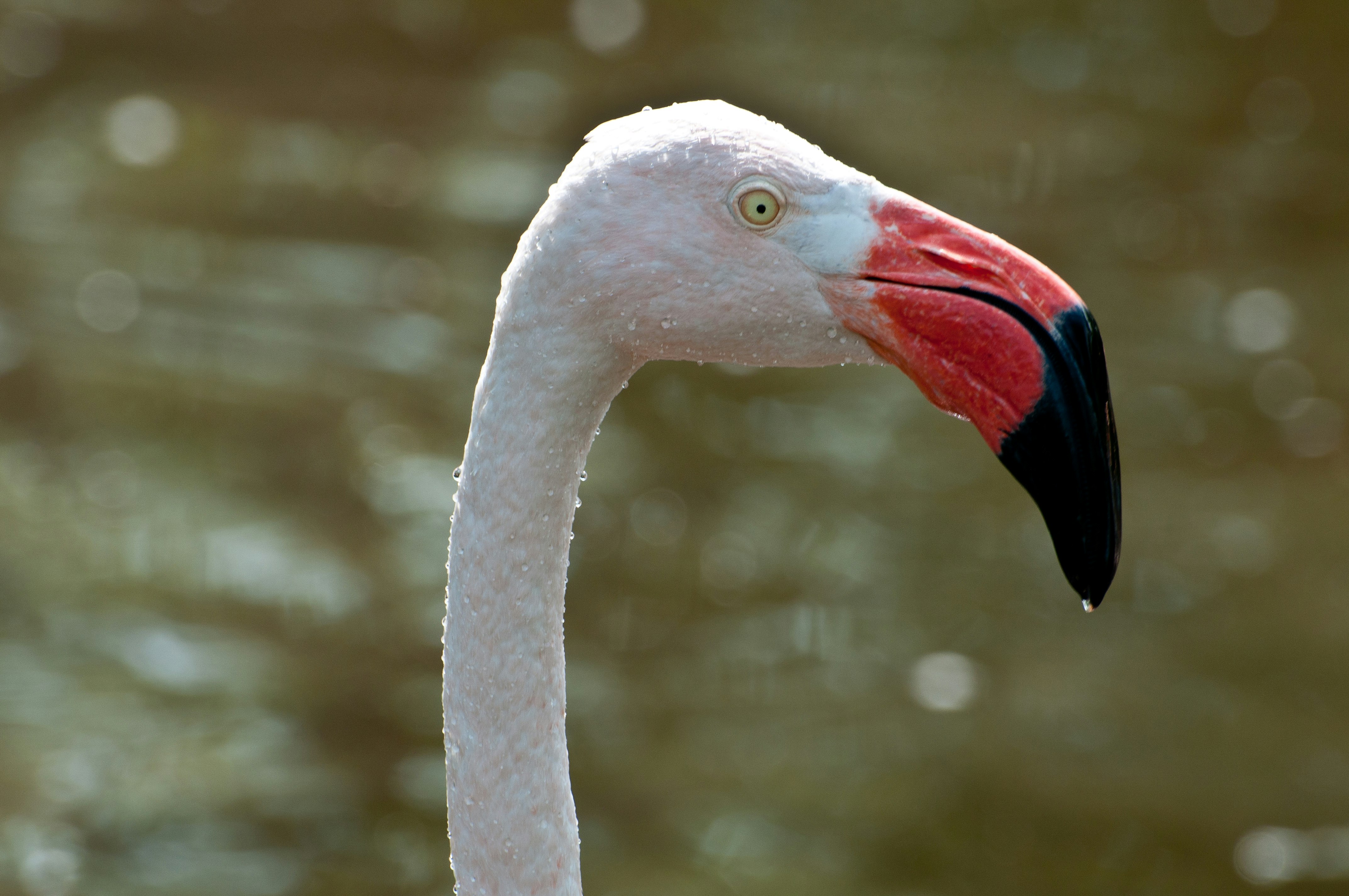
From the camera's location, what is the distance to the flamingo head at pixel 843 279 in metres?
1.79

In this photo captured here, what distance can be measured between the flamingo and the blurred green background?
2.52m

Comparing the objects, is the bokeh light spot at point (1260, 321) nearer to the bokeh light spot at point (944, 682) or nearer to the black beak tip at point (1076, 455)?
the bokeh light spot at point (944, 682)

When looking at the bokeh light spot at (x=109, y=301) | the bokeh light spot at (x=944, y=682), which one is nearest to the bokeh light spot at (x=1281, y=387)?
the bokeh light spot at (x=944, y=682)

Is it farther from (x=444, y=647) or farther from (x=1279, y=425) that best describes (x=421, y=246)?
(x=444, y=647)

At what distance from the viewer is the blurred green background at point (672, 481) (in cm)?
447

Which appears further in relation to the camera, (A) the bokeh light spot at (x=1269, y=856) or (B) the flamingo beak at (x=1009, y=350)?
(A) the bokeh light spot at (x=1269, y=856)

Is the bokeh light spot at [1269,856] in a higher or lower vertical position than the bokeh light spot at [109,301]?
lower

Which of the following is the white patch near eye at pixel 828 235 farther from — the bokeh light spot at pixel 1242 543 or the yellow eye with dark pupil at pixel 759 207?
the bokeh light spot at pixel 1242 543

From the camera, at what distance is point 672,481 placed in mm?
5723

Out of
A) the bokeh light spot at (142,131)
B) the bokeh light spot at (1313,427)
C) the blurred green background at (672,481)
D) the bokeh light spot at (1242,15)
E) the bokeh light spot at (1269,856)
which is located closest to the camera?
the bokeh light spot at (1269,856)

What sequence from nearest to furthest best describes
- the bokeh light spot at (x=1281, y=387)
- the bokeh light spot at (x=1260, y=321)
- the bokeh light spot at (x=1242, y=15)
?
the bokeh light spot at (x=1281, y=387) → the bokeh light spot at (x=1260, y=321) → the bokeh light spot at (x=1242, y=15)

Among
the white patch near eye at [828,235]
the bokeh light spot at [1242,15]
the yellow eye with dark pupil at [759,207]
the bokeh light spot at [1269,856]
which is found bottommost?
the bokeh light spot at [1269,856]

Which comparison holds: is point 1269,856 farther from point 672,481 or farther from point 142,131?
point 142,131

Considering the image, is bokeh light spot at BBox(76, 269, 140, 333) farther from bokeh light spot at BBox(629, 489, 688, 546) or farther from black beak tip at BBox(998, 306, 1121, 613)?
black beak tip at BBox(998, 306, 1121, 613)
